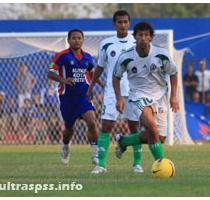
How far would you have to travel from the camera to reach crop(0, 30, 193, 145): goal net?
24.3m

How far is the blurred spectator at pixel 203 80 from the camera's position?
2511cm

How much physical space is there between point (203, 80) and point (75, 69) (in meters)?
10.3

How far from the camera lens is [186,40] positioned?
25391 millimetres

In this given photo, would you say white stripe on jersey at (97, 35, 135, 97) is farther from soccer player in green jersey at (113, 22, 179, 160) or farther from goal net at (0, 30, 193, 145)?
goal net at (0, 30, 193, 145)

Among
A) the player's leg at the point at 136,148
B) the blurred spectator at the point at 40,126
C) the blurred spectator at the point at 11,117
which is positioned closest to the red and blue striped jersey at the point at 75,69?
the player's leg at the point at 136,148

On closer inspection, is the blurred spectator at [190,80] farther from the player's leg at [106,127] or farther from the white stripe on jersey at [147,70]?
the white stripe on jersey at [147,70]

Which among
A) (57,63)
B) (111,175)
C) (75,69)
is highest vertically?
(57,63)

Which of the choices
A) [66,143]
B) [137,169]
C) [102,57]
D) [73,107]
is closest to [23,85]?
[66,143]

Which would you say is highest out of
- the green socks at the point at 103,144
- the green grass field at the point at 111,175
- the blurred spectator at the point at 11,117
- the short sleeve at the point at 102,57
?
the short sleeve at the point at 102,57

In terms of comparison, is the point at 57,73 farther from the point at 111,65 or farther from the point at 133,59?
the point at 133,59

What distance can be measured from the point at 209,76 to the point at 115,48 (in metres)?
11.8

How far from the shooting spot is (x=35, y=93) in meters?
24.9

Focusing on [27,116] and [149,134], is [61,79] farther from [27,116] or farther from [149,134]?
[27,116]

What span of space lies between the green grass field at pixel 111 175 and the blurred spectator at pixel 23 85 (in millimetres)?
6310
